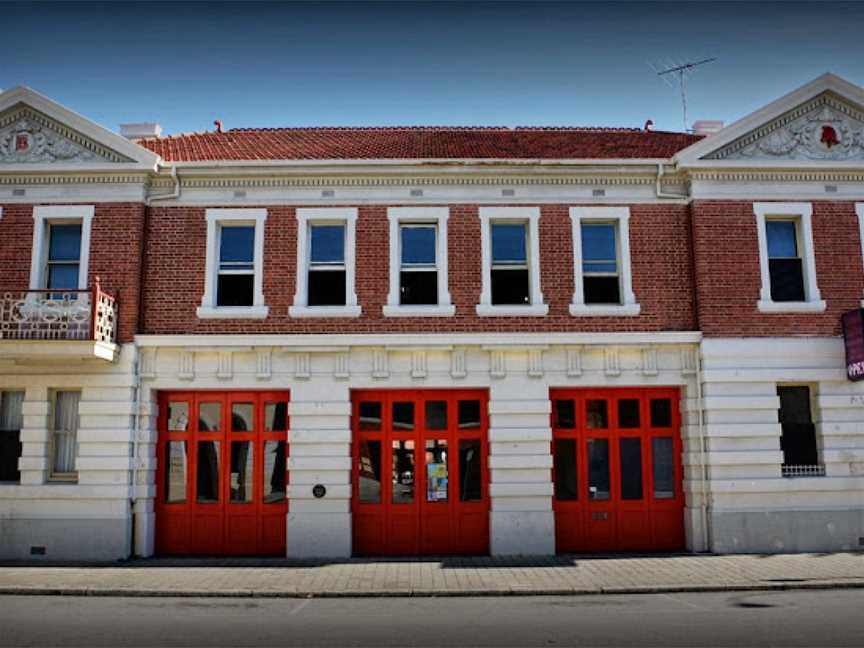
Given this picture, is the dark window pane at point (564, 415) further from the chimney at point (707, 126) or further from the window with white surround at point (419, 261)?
the chimney at point (707, 126)

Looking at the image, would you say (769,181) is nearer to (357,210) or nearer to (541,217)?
(541,217)

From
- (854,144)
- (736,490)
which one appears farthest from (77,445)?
(854,144)

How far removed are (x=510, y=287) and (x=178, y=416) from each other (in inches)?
280

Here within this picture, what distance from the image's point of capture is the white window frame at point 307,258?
50.9ft

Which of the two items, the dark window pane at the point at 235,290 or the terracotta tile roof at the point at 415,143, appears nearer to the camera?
the dark window pane at the point at 235,290

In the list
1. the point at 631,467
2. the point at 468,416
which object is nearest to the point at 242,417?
the point at 468,416

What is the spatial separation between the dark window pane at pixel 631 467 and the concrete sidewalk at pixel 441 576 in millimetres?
1447

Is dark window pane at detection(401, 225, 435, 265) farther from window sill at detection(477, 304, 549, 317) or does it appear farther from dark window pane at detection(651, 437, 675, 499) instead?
dark window pane at detection(651, 437, 675, 499)

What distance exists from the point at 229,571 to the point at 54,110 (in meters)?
9.70

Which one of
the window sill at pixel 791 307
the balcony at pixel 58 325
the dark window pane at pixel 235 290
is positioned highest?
the dark window pane at pixel 235 290

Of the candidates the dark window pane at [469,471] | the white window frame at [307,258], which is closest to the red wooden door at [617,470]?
the dark window pane at [469,471]

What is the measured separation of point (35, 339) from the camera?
46.9 feet

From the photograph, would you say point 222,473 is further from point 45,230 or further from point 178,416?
point 45,230

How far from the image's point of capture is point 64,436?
1534cm
